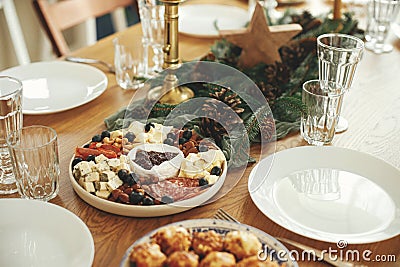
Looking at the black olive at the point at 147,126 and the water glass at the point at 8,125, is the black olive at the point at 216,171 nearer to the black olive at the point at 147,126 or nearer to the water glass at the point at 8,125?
the black olive at the point at 147,126

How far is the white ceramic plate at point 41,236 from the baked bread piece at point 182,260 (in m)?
0.15

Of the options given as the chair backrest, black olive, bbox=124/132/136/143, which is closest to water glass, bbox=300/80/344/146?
black olive, bbox=124/132/136/143

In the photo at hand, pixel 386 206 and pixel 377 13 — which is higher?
pixel 377 13

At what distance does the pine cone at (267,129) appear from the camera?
1.22 metres

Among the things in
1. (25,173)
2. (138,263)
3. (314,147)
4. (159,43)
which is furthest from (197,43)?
(138,263)

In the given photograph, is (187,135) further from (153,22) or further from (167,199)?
(153,22)

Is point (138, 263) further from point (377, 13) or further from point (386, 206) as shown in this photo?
point (377, 13)

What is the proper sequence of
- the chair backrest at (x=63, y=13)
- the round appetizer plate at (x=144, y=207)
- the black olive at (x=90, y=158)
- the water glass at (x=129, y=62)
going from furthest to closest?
the chair backrest at (x=63, y=13) → the water glass at (x=129, y=62) → the black olive at (x=90, y=158) → the round appetizer plate at (x=144, y=207)

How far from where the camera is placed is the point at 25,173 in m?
1.05

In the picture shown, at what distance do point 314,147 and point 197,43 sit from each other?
82 centimetres

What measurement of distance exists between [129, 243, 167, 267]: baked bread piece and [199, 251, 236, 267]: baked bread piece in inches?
2.5

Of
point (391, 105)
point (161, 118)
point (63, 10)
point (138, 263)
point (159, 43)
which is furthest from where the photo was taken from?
point (63, 10)

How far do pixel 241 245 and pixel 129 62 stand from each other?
0.88 m

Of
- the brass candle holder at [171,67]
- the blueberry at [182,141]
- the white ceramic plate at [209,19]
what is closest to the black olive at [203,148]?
the blueberry at [182,141]
